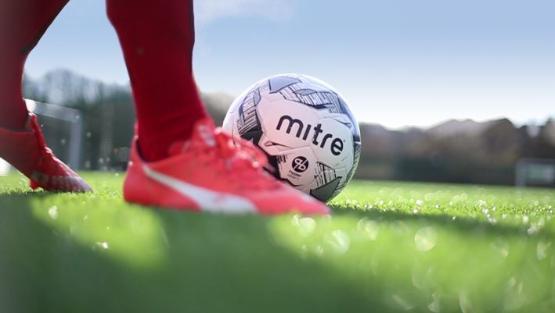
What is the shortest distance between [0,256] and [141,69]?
580 mm

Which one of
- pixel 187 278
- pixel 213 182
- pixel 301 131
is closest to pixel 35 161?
pixel 301 131

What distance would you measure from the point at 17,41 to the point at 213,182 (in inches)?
50.6

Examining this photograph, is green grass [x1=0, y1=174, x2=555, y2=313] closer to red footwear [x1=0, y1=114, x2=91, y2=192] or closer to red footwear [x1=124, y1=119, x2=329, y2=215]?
red footwear [x1=124, y1=119, x2=329, y2=215]

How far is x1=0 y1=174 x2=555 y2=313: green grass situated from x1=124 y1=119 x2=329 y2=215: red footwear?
0.18 metres

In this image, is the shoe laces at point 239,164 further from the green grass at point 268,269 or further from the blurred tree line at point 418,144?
the blurred tree line at point 418,144

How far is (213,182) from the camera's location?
1352 millimetres

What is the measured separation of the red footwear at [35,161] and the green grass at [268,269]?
47.7 inches

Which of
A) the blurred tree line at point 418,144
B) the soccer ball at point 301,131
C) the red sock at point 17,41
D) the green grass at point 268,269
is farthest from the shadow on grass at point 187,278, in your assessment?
the blurred tree line at point 418,144

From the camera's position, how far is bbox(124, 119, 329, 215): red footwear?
129 cm

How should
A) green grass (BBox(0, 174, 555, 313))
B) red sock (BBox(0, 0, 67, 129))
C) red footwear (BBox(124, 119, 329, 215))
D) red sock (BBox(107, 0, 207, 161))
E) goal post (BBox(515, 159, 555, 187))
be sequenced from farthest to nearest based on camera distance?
1. goal post (BBox(515, 159, 555, 187))
2. red sock (BBox(0, 0, 67, 129))
3. red sock (BBox(107, 0, 207, 161))
4. red footwear (BBox(124, 119, 329, 215))
5. green grass (BBox(0, 174, 555, 313))

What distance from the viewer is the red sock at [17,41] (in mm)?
2143

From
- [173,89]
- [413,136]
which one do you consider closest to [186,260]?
[173,89]

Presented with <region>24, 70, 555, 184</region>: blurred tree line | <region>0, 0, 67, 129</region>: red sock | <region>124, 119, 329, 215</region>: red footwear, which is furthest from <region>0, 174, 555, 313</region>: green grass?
<region>24, 70, 555, 184</region>: blurred tree line

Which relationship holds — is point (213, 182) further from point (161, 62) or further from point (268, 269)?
point (268, 269)
